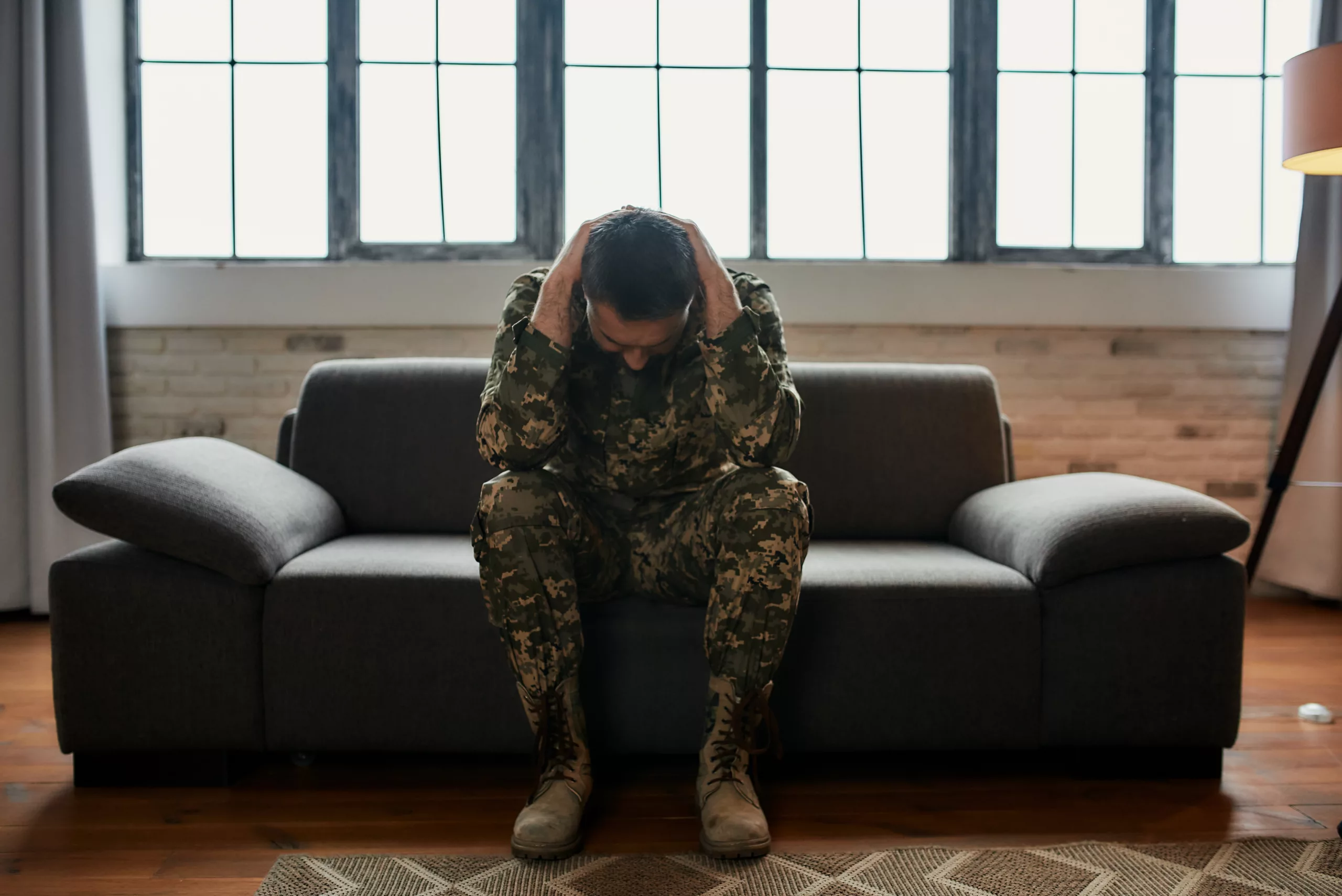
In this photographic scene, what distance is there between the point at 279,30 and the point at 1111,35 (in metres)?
2.57

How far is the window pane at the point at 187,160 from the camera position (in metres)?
3.18

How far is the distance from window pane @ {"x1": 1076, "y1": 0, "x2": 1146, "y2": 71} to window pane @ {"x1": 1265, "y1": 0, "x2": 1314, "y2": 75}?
395 mm

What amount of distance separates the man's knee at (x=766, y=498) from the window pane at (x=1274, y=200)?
251 cm

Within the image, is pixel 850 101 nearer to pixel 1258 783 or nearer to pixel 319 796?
pixel 1258 783

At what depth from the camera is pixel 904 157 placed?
3.24 metres

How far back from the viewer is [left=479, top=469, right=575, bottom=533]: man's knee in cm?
151

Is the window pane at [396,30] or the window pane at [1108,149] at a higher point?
the window pane at [396,30]

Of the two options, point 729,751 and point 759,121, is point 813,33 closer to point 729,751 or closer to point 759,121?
point 759,121

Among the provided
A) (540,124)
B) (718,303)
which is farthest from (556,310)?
(540,124)

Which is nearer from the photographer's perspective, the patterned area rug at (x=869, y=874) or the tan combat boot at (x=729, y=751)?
the patterned area rug at (x=869, y=874)

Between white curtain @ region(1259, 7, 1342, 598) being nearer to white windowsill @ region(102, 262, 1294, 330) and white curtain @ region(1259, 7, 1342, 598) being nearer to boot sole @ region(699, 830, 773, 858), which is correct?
white windowsill @ region(102, 262, 1294, 330)

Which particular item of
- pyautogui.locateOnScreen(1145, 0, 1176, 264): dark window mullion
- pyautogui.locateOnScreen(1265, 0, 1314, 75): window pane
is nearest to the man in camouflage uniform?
A: pyautogui.locateOnScreen(1145, 0, 1176, 264): dark window mullion

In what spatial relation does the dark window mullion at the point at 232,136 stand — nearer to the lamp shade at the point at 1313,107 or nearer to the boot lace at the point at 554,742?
the boot lace at the point at 554,742

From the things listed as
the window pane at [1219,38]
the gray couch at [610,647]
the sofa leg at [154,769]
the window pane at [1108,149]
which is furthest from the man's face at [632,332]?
the window pane at [1219,38]
